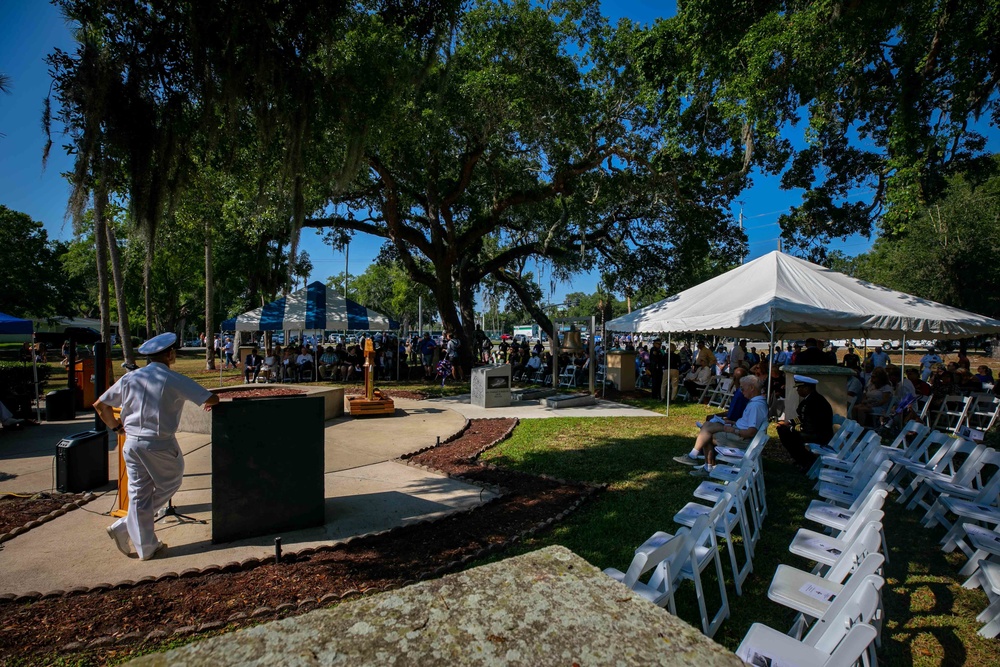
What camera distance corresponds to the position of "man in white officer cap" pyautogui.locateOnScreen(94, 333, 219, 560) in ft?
12.5

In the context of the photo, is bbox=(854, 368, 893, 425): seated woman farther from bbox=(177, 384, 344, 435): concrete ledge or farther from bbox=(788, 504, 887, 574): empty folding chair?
bbox=(177, 384, 344, 435): concrete ledge

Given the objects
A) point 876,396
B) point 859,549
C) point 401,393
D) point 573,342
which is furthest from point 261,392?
point 876,396

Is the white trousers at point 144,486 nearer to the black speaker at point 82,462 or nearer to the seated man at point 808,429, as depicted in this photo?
the black speaker at point 82,462

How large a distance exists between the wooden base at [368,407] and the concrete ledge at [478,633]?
30.0 ft

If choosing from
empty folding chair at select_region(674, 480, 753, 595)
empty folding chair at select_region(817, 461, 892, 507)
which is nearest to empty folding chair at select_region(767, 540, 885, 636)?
empty folding chair at select_region(674, 480, 753, 595)

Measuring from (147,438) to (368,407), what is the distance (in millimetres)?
6132

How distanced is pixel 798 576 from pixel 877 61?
37.9ft

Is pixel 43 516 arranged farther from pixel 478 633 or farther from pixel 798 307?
pixel 798 307

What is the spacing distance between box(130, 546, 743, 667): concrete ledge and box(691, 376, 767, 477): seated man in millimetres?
5198

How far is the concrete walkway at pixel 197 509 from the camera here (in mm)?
3703

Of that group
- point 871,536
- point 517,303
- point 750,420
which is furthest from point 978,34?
point 517,303

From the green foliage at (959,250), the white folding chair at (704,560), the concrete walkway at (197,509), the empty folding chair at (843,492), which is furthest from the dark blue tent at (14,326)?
the green foliage at (959,250)

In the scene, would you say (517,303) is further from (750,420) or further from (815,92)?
(750,420)

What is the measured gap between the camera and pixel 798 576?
2.94 m
